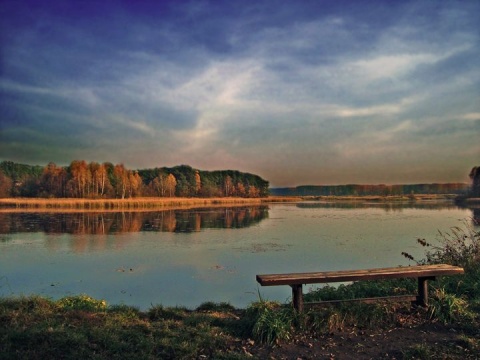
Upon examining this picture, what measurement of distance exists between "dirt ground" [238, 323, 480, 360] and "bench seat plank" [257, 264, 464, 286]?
0.70 metres

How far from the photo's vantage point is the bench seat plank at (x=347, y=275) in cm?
512

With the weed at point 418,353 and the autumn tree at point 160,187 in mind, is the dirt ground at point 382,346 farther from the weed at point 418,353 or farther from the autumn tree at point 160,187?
the autumn tree at point 160,187

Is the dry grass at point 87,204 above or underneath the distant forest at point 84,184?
underneath

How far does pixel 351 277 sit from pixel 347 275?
2.5 inches

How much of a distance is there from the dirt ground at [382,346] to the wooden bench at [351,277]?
1.88 feet

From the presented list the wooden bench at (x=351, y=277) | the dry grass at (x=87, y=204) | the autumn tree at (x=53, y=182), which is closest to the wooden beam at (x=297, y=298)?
the wooden bench at (x=351, y=277)

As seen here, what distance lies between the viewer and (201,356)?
4.37 m

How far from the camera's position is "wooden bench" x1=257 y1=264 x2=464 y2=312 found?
514 cm

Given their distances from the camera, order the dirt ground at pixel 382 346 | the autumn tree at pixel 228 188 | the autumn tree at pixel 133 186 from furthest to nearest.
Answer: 1. the autumn tree at pixel 228 188
2. the autumn tree at pixel 133 186
3. the dirt ground at pixel 382 346

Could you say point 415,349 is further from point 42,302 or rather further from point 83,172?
point 83,172

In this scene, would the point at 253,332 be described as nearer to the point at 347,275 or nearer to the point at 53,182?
the point at 347,275

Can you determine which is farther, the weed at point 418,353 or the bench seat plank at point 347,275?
the bench seat plank at point 347,275

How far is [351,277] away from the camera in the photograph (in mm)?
5355

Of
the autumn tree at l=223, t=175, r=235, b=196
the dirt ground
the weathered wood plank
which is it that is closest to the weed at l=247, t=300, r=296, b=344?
the dirt ground
